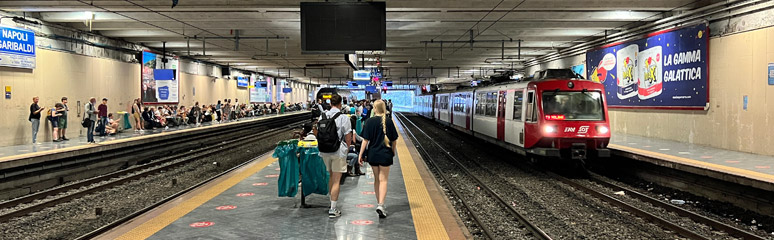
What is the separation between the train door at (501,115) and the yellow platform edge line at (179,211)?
→ 7.50m

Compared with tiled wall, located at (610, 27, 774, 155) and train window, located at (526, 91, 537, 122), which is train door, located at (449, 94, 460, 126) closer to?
tiled wall, located at (610, 27, 774, 155)

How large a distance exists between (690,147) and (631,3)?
4066 millimetres

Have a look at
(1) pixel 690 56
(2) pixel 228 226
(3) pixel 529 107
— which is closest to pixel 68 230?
(2) pixel 228 226

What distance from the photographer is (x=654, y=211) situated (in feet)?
28.8

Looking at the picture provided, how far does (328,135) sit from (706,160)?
856 cm

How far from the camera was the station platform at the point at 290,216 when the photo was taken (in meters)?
5.86

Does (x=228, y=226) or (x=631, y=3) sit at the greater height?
(x=631, y=3)

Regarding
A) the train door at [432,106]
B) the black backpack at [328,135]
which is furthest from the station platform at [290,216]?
the train door at [432,106]

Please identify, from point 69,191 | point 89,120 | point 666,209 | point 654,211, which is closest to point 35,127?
point 89,120

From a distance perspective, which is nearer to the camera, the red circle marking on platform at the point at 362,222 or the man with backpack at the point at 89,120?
the red circle marking on platform at the point at 362,222

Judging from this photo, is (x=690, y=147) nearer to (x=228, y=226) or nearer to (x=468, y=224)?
(x=468, y=224)

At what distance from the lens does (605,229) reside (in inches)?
292

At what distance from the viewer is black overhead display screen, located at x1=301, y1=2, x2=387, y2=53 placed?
11.7m

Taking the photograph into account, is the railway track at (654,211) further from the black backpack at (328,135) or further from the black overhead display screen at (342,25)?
the black overhead display screen at (342,25)
